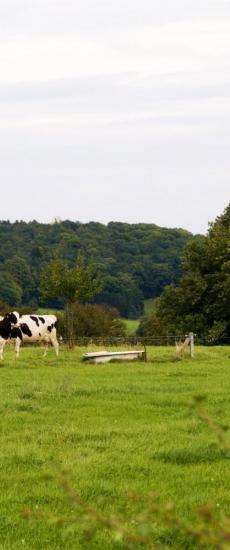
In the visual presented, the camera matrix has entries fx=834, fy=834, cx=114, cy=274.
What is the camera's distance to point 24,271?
139250 mm

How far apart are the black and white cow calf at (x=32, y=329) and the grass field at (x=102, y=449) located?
31.2ft

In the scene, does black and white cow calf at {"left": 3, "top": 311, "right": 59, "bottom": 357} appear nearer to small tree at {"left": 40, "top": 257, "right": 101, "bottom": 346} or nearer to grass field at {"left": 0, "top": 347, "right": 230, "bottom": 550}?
small tree at {"left": 40, "top": 257, "right": 101, "bottom": 346}

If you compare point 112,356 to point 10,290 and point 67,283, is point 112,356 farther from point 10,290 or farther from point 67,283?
point 10,290

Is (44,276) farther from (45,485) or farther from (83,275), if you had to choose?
(45,485)

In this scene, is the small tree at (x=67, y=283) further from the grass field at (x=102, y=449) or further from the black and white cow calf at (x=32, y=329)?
the grass field at (x=102, y=449)

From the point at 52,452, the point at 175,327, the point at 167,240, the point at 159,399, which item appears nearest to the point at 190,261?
the point at 175,327

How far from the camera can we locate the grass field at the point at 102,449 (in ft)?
31.2

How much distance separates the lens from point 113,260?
144m

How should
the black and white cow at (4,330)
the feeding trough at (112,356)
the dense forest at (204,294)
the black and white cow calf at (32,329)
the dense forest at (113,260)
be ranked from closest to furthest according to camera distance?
the feeding trough at (112,356) → the black and white cow at (4,330) → the black and white cow calf at (32,329) → the dense forest at (204,294) → the dense forest at (113,260)

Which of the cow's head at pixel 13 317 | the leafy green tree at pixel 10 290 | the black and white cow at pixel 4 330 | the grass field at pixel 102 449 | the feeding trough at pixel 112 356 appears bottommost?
the grass field at pixel 102 449

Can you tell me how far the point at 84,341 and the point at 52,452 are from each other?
94.9 ft

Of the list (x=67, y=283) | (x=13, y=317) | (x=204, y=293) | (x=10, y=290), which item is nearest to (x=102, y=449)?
(x=13, y=317)

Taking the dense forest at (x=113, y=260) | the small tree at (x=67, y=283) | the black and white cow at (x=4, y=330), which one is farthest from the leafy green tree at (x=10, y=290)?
the black and white cow at (x=4, y=330)

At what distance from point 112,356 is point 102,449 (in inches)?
701
